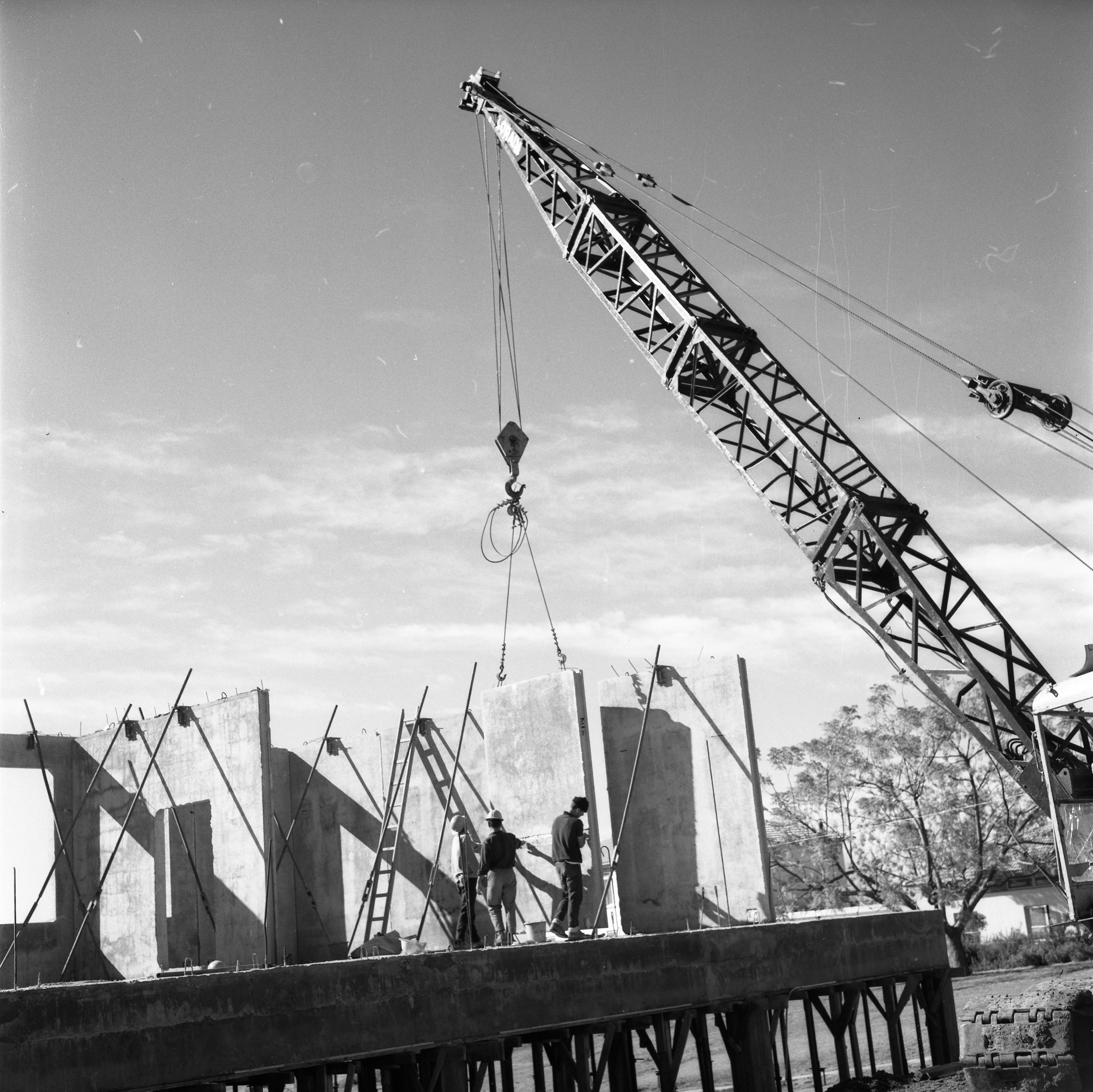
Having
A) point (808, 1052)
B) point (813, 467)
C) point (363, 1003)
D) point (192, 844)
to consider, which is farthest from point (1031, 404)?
point (808, 1052)

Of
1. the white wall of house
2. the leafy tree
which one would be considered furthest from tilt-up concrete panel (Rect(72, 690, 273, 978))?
the white wall of house

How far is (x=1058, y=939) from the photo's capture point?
108ft

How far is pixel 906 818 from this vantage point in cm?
3262

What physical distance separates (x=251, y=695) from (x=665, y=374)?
7.32m

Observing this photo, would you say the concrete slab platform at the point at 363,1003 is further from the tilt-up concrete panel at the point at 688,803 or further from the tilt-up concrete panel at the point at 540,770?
the tilt-up concrete panel at the point at 540,770

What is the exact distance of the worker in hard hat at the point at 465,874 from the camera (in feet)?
42.1

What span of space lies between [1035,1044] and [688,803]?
21.8 ft

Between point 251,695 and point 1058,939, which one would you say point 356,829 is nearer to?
point 251,695

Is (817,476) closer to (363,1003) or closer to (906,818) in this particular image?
(363,1003)

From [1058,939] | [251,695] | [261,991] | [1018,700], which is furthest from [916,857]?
[261,991]

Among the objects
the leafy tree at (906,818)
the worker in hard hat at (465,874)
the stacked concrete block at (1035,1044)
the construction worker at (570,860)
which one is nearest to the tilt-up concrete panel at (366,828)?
the worker in hard hat at (465,874)

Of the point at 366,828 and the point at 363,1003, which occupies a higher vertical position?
the point at 366,828

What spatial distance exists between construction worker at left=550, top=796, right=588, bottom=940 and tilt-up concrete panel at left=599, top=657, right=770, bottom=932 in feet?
9.46

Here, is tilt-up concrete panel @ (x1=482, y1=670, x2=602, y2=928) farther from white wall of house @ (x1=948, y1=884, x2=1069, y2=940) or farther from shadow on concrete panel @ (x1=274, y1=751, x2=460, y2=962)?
white wall of house @ (x1=948, y1=884, x2=1069, y2=940)
